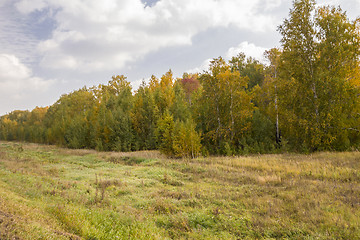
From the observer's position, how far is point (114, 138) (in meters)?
39.1

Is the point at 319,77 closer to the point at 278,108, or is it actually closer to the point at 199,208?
the point at 278,108

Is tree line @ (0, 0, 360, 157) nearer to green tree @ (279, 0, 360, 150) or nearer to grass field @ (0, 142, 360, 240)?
green tree @ (279, 0, 360, 150)

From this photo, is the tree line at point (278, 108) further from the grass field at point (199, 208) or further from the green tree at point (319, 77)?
the grass field at point (199, 208)

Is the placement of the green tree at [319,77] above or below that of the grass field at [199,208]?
above

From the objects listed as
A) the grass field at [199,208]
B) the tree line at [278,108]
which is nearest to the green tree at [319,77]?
the tree line at [278,108]

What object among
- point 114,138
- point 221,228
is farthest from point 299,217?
point 114,138

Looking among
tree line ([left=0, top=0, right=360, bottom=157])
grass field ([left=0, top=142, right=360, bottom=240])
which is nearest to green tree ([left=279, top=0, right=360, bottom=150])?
tree line ([left=0, top=0, right=360, bottom=157])

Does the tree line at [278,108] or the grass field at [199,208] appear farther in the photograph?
the tree line at [278,108]

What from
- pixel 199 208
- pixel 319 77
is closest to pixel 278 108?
pixel 319 77

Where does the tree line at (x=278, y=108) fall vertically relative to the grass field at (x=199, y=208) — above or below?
above

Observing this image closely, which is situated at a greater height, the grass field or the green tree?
the green tree

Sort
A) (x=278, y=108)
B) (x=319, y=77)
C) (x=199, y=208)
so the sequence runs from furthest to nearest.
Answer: (x=278, y=108) < (x=319, y=77) < (x=199, y=208)

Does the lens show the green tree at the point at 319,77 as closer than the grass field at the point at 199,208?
No

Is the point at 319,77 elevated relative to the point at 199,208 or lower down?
elevated
